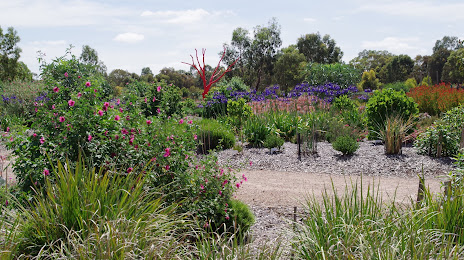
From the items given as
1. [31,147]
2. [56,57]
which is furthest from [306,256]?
[56,57]

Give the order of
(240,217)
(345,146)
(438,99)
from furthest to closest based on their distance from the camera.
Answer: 1. (438,99)
2. (345,146)
3. (240,217)

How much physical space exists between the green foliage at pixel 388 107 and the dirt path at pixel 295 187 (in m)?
2.64

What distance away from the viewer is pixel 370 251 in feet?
7.45

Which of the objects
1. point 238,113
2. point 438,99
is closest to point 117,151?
point 238,113

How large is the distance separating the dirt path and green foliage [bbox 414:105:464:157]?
1.03m

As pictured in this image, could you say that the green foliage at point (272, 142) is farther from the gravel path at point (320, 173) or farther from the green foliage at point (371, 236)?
the green foliage at point (371, 236)

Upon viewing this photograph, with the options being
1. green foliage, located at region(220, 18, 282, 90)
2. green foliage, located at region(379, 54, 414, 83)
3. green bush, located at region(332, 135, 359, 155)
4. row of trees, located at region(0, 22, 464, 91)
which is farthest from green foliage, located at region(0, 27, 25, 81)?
green foliage, located at region(379, 54, 414, 83)

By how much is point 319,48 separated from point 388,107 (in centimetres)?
3079

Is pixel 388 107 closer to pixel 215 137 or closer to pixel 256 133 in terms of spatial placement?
pixel 256 133

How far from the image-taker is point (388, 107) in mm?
8945

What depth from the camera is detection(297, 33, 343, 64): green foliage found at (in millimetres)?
38562

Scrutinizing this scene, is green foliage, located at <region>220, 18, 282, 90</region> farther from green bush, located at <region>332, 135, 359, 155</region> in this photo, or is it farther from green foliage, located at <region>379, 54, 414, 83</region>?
green bush, located at <region>332, 135, 359, 155</region>

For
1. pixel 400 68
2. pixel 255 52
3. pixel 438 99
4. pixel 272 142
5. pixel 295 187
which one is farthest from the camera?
pixel 400 68

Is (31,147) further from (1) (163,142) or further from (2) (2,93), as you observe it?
(2) (2,93)
